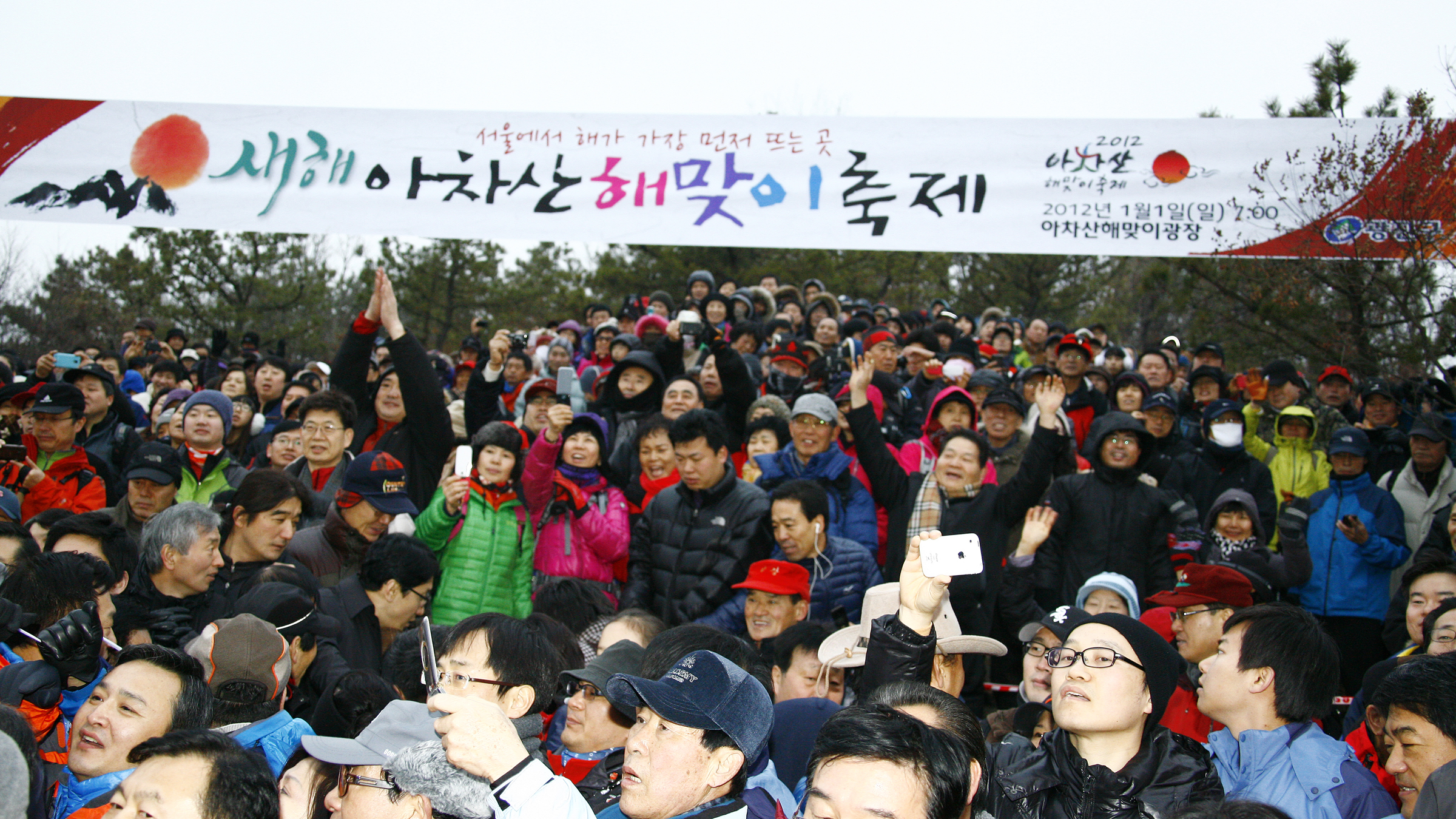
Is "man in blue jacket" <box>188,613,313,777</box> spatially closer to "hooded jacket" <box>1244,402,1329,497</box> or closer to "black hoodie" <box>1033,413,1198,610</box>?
"black hoodie" <box>1033,413,1198,610</box>

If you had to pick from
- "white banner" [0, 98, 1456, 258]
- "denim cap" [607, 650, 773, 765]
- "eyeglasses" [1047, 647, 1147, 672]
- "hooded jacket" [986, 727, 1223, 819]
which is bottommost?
"hooded jacket" [986, 727, 1223, 819]

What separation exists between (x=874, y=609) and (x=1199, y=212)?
433cm

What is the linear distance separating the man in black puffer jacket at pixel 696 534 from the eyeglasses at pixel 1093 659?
2.08 meters

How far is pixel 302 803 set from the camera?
2588 millimetres

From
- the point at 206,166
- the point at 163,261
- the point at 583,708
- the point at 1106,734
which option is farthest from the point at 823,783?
the point at 163,261

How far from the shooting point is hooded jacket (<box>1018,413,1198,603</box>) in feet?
16.3

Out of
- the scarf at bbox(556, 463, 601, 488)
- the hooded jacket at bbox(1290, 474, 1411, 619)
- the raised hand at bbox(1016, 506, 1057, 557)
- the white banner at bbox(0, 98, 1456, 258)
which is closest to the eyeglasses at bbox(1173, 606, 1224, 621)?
the raised hand at bbox(1016, 506, 1057, 557)

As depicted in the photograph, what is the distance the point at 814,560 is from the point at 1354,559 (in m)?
3.20

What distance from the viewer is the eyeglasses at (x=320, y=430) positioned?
521 centimetres

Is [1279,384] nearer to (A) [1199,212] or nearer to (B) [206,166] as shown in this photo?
(A) [1199,212]

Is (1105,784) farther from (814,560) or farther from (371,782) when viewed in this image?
(814,560)

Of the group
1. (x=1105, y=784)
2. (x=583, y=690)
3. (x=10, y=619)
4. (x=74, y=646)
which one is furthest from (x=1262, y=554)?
(x=10, y=619)

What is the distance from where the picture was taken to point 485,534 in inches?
185

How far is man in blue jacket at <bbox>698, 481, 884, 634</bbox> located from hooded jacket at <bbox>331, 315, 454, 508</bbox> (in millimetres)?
1801
